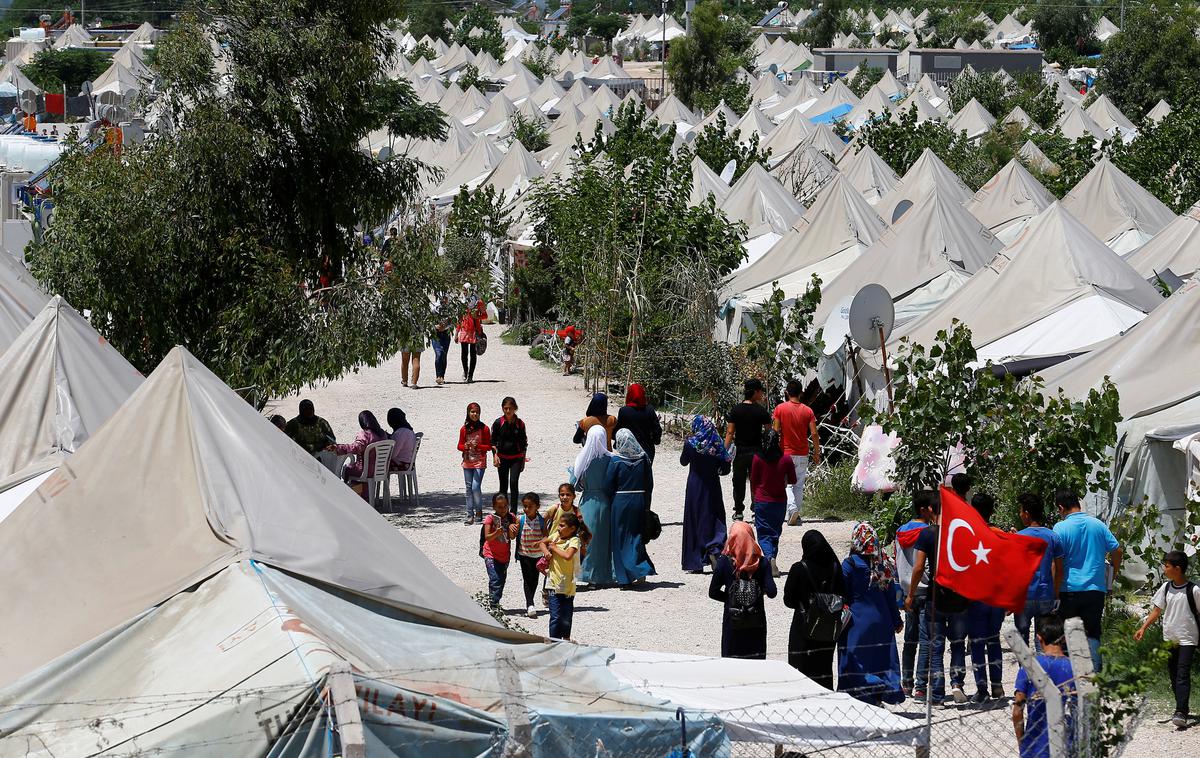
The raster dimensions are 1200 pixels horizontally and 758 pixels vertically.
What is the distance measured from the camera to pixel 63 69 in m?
88.2

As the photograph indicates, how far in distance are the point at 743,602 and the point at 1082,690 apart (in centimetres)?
313

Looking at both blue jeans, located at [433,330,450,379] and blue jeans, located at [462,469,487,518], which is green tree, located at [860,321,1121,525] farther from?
blue jeans, located at [433,330,450,379]

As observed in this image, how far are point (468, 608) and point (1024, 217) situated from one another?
20.5 metres

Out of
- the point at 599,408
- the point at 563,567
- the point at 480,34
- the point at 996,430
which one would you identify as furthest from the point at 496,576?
the point at 480,34

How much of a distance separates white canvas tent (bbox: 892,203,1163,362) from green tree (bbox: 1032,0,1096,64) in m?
86.9

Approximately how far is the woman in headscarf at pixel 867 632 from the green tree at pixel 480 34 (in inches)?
3437

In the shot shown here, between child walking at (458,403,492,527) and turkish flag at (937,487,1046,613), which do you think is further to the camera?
child walking at (458,403,492,527)

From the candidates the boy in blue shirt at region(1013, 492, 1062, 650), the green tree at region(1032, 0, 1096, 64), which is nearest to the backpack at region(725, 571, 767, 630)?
the boy in blue shirt at region(1013, 492, 1062, 650)

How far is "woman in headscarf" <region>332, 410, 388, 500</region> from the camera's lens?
46.7 feet

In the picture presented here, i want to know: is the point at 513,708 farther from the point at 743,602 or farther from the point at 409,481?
the point at 409,481

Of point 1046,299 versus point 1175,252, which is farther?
point 1175,252

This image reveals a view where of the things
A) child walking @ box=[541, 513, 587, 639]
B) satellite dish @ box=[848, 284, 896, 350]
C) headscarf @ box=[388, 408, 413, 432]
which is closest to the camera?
child walking @ box=[541, 513, 587, 639]

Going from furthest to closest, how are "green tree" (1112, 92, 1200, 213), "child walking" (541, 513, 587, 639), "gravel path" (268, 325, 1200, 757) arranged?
"green tree" (1112, 92, 1200, 213) → "gravel path" (268, 325, 1200, 757) → "child walking" (541, 513, 587, 639)

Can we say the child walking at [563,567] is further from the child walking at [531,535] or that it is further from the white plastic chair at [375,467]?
the white plastic chair at [375,467]
